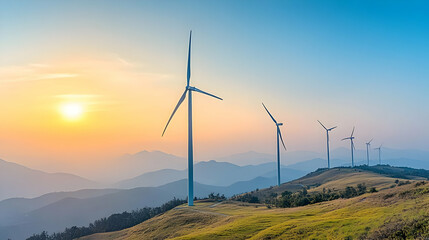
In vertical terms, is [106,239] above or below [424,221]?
below

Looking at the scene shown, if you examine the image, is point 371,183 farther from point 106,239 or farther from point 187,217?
point 106,239

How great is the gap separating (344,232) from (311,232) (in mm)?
3220

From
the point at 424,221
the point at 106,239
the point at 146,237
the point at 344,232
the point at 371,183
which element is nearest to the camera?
the point at 424,221

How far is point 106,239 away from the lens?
243 ft

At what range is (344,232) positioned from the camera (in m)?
32.0

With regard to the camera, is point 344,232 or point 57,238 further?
point 57,238

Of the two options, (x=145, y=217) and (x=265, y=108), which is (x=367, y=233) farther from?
(x=265, y=108)

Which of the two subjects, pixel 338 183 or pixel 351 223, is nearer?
pixel 351 223

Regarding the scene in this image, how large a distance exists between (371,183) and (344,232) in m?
67.2

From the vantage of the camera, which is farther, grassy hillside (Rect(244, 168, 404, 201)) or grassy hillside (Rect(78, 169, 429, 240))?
grassy hillside (Rect(244, 168, 404, 201))

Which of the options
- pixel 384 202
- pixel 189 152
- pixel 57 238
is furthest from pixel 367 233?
pixel 57 238

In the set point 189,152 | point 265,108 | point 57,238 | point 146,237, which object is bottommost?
point 57,238

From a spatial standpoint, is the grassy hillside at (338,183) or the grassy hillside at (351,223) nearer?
the grassy hillside at (351,223)

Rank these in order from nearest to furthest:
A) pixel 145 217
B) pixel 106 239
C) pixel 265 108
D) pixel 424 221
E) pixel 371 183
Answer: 1. pixel 424 221
2. pixel 106 239
3. pixel 371 183
4. pixel 145 217
5. pixel 265 108
